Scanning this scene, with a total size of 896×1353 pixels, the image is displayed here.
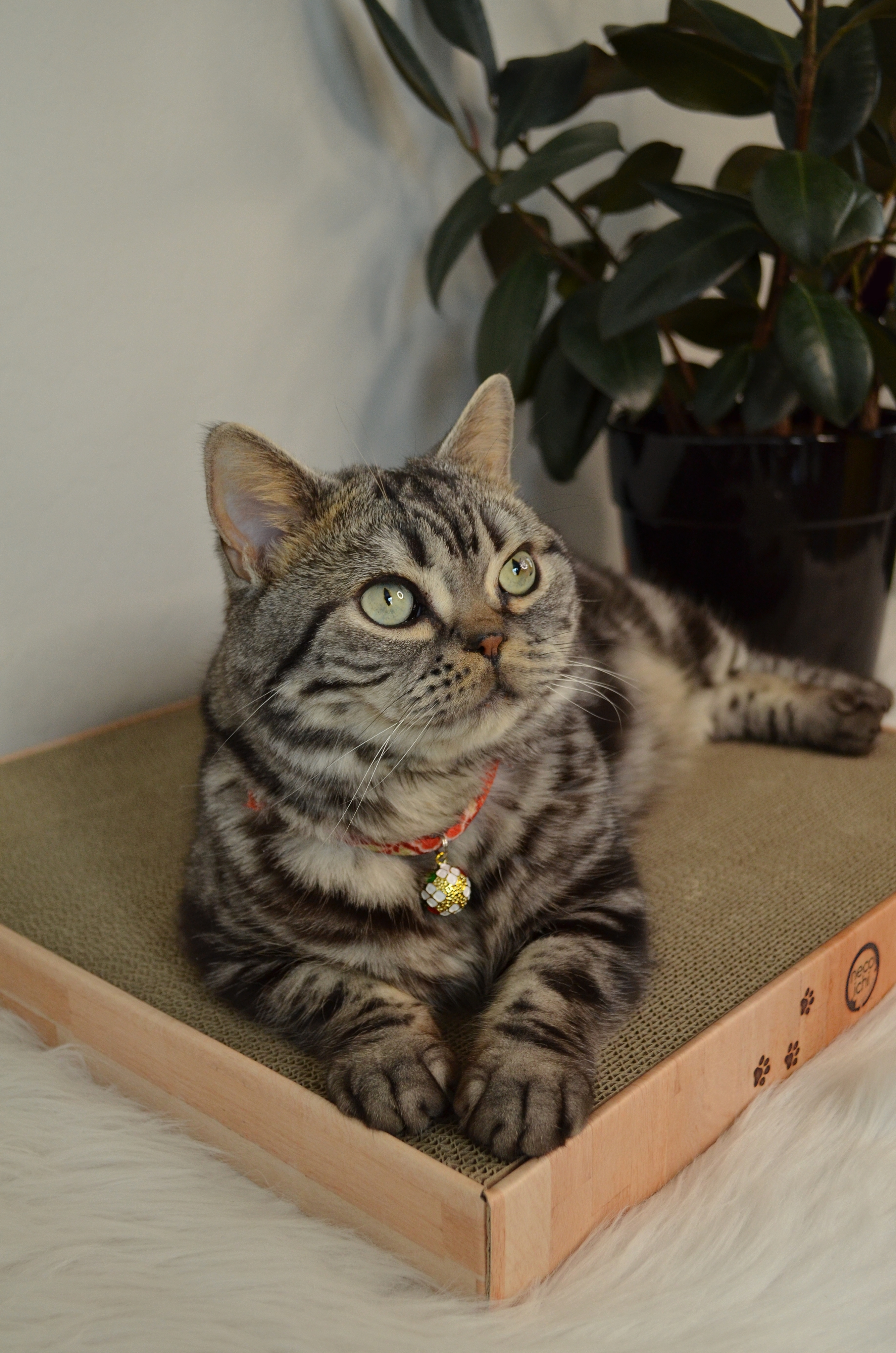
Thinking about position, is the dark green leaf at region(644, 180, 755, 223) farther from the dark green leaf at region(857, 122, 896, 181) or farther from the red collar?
the red collar

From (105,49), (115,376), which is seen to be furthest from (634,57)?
(115,376)

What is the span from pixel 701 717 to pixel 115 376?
1035 millimetres

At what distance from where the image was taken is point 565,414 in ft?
6.12

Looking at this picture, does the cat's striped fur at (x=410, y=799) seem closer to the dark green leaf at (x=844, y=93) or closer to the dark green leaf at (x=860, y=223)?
the dark green leaf at (x=860, y=223)

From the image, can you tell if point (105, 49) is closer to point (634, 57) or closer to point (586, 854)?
point (634, 57)

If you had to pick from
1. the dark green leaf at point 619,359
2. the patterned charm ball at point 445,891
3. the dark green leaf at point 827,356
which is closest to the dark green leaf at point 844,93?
the dark green leaf at point 827,356

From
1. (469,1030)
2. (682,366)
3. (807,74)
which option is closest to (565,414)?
(682,366)

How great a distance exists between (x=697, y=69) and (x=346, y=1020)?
4.72 ft

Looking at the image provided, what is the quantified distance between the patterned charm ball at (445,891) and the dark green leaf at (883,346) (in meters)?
1.15

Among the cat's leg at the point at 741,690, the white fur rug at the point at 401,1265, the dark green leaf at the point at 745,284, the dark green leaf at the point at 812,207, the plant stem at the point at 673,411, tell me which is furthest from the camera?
the plant stem at the point at 673,411

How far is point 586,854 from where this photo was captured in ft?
3.57

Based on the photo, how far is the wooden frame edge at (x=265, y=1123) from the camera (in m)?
0.82

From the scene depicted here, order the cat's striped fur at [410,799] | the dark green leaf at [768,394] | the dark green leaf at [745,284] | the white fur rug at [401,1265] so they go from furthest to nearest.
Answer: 1. the dark green leaf at [745,284]
2. the dark green leaf at [768,394]
3. the cat's striped fur at [410,799]
4. the white fur rug at [401,1265]

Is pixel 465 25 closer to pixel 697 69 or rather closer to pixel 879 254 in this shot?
pixel 697 69
